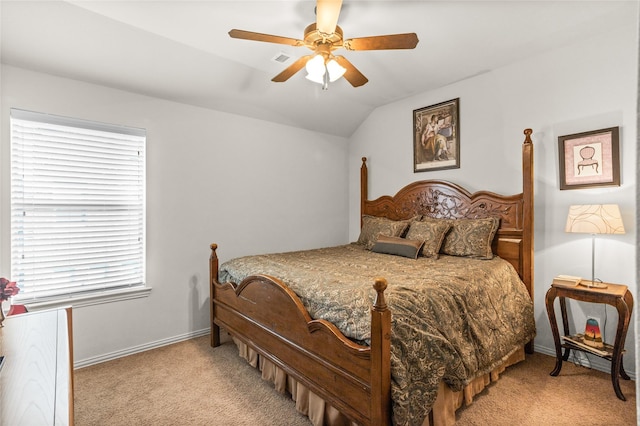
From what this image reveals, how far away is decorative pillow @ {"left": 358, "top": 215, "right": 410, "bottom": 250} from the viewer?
3.49 m

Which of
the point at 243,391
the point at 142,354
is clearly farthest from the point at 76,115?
the point at 243,391

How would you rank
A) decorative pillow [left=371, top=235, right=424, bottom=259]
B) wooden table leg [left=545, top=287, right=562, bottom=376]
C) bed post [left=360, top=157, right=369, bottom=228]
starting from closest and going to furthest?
wooden table leg [left=545, top=287, right=562, bottom=376] → decorative pillow [left=371, top=235, right=424, bottom=259] → bed post [left=360, top=157, right=369, bottom=228]

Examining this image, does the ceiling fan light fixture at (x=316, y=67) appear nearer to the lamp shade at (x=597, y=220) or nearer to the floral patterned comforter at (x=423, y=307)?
the floral patterned comforter at (x=423, y=307)

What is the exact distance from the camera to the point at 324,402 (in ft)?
5.93

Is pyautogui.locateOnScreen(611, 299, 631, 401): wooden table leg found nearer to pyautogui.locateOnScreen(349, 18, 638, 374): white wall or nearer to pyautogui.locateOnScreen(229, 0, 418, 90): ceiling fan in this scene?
pyautogui.locateOnScreen(349, 18, 638, 374): white wall

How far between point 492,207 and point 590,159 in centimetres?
86

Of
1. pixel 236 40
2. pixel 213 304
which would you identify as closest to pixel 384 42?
pixel 236 40

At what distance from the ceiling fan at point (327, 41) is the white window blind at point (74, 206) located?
1.79m

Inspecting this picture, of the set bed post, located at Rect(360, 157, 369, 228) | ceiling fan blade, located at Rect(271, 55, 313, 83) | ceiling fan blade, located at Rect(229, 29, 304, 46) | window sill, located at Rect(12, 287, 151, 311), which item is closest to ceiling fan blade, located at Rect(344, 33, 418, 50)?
ceiling fan blade, located at Rect(271, 55, 313, 83)

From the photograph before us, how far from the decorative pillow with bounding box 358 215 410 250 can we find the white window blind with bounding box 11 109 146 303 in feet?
8.03

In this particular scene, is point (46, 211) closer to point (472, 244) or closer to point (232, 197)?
point (232, 197)

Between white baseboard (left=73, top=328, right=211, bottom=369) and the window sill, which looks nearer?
the window sill

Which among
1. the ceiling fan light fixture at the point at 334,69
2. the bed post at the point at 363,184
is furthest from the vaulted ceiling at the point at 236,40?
the bed post at the point at 363,184

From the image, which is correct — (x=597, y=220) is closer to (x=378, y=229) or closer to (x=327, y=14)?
(x=378, y=229)
